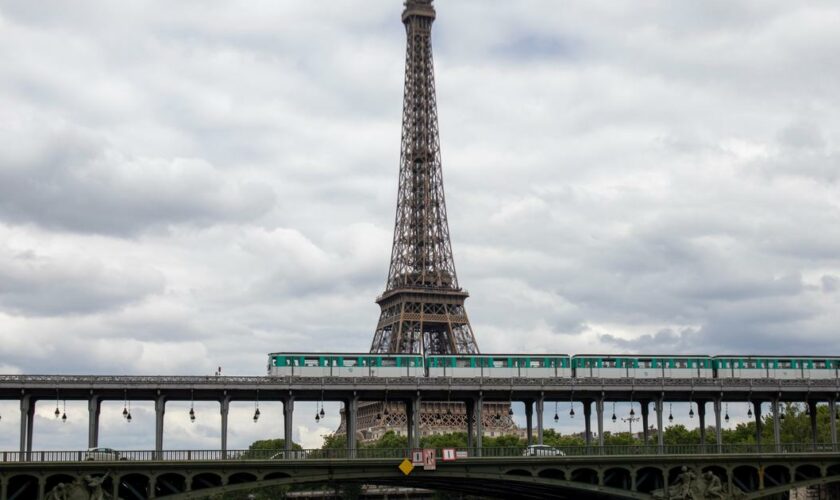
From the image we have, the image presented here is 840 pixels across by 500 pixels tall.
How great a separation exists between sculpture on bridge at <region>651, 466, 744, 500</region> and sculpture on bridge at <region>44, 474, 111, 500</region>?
50.1m

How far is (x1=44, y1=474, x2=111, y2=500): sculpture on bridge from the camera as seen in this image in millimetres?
91250

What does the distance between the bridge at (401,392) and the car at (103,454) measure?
10.8 ft

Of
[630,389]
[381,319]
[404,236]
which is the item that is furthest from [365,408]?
[630,389]

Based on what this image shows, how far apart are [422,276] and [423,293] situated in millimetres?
7048

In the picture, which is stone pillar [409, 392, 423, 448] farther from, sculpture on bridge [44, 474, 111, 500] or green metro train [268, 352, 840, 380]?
sculpture on bridge [44, 474, 111, 500]

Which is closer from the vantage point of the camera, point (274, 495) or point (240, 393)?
point (240, 393)

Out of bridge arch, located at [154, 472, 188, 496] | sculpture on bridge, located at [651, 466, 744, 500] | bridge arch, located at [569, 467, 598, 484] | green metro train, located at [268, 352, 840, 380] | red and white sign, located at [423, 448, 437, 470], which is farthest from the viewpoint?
green metro train, located at [268, 352, 840, 380]

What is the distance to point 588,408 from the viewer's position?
401ft

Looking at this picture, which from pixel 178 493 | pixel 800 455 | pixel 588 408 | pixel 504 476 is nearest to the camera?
pixel 178 493

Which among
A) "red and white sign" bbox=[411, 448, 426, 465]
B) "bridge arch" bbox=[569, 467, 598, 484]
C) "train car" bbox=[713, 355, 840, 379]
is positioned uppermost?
"train car" bbox=[713, 355, 840, 379]

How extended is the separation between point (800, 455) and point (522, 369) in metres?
29.4

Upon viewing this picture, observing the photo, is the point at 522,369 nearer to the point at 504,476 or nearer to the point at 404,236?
the point at 504,476

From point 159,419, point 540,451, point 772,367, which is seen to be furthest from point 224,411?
point 772,367

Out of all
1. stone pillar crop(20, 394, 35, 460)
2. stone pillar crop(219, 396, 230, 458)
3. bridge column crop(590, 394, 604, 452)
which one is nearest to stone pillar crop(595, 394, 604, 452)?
bridge column crop(590, 394, 604, 452)
